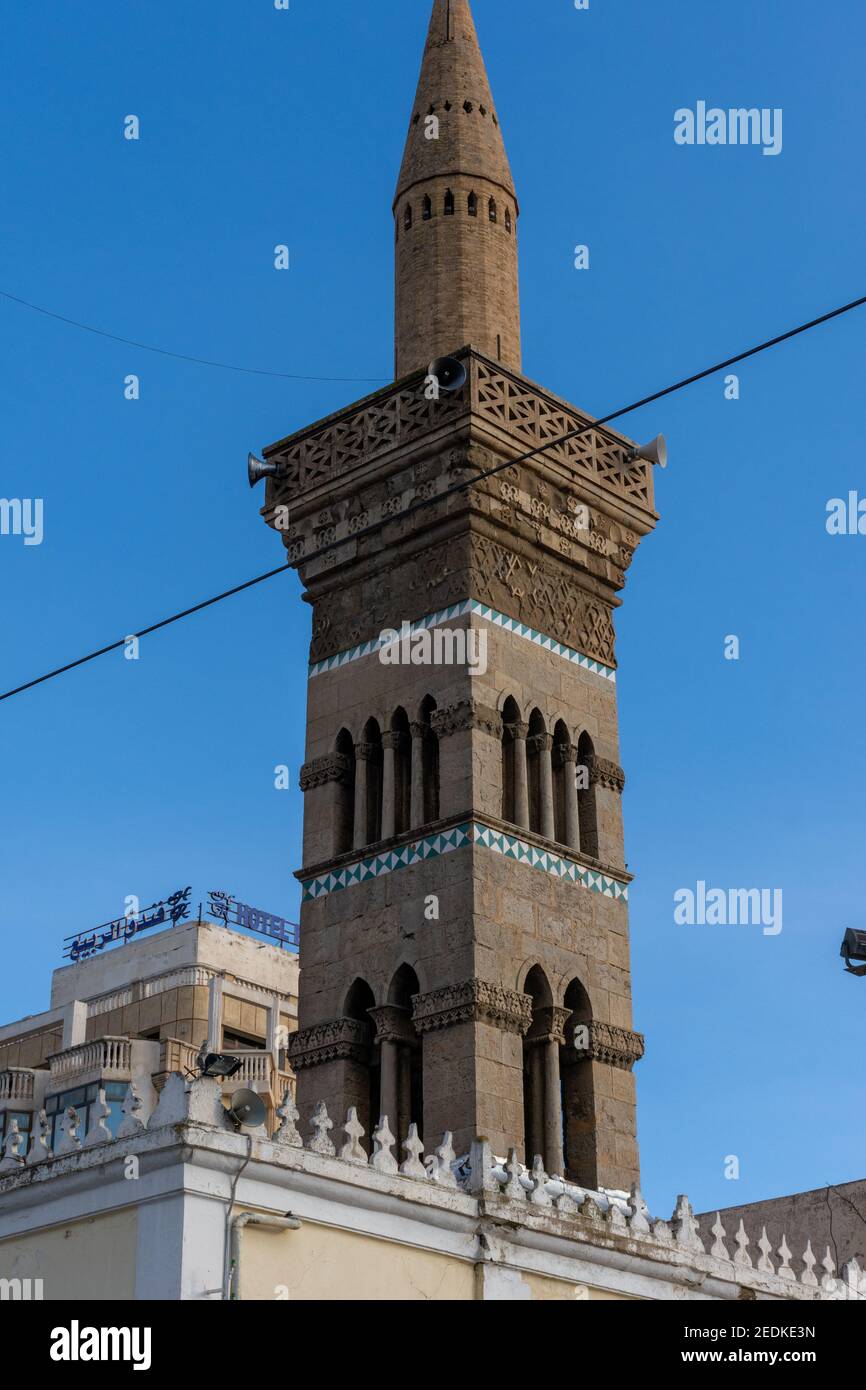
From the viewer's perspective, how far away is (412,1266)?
20.0 m

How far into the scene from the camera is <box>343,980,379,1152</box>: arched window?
1058 inches

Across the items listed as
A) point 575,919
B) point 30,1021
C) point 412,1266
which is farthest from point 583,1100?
point 30,1021

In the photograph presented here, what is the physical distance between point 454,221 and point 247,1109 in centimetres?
1673

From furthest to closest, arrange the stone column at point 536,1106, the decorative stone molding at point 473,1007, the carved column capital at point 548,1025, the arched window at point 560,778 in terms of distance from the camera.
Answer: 1. the arched window at point 560,778
2. the carved column capital at point 548,1025
3. the stone column at point 536,1106
4. the decorative stone molding at point 473,1007

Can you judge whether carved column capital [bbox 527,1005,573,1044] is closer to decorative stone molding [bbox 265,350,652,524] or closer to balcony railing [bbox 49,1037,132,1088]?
decorative stone molding [bbox 265,350,652,524]

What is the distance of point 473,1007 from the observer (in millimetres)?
25672

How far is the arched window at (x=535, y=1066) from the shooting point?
26328 mm

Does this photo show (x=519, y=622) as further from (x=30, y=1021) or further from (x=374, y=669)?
(x=30, y=1021)

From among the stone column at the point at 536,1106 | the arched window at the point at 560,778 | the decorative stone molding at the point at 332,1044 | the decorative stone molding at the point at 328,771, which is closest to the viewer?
the stone column at the point at 536,1106

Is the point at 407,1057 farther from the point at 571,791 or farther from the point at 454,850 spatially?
the point at 571,791

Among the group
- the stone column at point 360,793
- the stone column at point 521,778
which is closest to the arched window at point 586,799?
the stone column at point 521,778

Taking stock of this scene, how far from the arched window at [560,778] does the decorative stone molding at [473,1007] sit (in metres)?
3.00

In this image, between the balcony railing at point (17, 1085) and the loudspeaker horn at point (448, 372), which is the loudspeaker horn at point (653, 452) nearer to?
the loudspeaker horn at point (448, 372)
